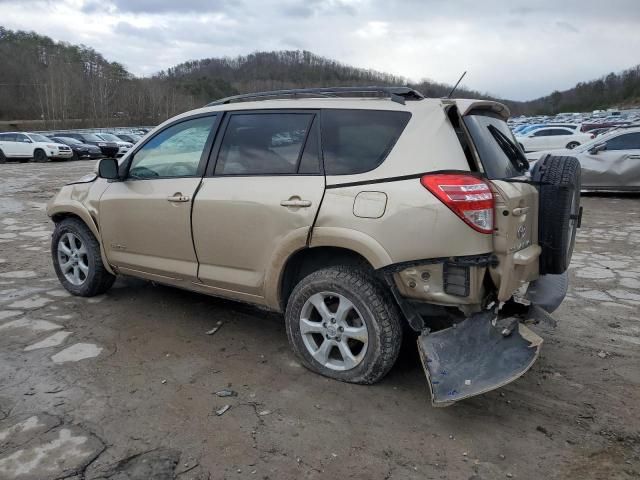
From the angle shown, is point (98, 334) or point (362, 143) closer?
point (362, 143)

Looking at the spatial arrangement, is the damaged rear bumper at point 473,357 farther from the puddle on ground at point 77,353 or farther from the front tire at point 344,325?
the puddle on ground at point 77,353

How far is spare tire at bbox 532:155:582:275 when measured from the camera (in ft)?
10.2

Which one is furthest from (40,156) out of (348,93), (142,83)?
(142,83)

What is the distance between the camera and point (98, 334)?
158 inches

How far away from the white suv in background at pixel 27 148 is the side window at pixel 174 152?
23.8 metres

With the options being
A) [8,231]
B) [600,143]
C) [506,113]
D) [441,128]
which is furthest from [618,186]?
[8,231]

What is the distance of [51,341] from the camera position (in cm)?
388

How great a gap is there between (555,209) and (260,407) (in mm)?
2070

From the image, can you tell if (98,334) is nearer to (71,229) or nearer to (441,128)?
(71,229)

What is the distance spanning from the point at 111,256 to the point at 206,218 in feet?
4.17

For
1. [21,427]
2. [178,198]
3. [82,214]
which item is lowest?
[21,427]

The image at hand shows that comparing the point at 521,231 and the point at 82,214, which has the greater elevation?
the point at 521,231

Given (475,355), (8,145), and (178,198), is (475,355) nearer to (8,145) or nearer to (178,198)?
(178,198)

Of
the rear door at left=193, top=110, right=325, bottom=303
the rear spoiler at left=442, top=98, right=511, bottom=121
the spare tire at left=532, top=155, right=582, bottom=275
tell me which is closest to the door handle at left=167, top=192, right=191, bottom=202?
the rear door at left=193, top=110, right=325, bottom=303
